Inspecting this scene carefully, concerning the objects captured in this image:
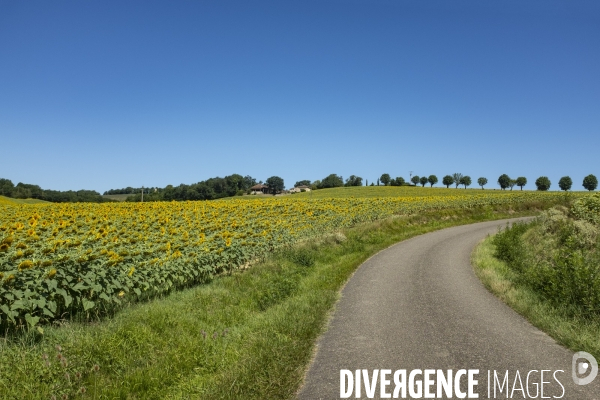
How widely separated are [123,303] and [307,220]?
15.6m

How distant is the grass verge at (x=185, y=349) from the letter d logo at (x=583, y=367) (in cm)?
349

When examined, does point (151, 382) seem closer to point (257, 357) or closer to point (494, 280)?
point (257, 357)

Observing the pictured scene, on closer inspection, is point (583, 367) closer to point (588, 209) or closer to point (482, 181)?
point (588, 209)

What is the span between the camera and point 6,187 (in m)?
71.1

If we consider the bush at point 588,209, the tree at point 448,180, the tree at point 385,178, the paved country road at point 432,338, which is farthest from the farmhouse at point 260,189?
the paved country road at point 432,338

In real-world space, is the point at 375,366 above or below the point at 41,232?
below

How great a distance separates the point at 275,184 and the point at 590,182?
337 feet

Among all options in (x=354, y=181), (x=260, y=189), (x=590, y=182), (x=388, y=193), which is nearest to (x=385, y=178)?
(x=354, y=181)

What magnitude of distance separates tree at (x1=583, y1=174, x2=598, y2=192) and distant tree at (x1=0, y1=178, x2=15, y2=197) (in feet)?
443

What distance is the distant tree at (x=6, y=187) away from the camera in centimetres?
Answer: 6938

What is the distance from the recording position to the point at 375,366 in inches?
212

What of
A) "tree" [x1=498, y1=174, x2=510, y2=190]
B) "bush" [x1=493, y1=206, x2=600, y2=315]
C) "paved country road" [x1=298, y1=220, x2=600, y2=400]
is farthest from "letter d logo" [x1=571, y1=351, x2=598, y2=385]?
"tree" [x1=498, y1=174, x2=510, y2=190]

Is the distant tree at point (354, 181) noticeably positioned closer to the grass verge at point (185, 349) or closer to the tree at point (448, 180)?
the tree at point (448, 180)

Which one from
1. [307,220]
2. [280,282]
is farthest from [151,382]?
[307,220]
